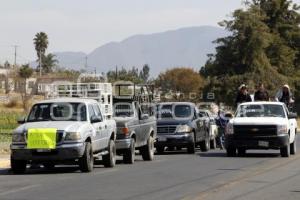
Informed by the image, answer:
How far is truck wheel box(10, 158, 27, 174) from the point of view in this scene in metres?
19.2

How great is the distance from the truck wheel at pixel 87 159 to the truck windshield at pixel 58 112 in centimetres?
95

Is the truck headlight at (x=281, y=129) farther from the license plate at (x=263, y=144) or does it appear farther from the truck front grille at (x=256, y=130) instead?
the license plate at (x=263, y=144)

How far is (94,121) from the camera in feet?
65.1

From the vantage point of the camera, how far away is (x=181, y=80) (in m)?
96.4

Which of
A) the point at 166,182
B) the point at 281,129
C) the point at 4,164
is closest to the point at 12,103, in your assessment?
the point at 281,129

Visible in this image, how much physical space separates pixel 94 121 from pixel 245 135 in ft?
22.7

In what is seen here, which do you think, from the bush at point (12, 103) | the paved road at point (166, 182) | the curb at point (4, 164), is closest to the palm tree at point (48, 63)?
the bush at point (12, 103)

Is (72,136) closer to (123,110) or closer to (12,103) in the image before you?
(123,110)

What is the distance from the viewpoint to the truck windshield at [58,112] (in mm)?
19844

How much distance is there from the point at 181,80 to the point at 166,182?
79.7 metres

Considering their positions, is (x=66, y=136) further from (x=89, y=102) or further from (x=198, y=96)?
(x=198, y=96)

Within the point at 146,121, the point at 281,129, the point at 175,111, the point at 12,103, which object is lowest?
the point at 281,129

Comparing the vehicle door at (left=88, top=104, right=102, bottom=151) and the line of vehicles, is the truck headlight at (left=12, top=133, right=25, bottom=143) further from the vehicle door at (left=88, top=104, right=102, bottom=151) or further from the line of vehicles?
the vehicle door at (left=88, top=104, right=102, bottom=151)

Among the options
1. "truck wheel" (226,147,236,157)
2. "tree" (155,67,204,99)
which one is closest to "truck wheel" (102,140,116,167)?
"truck wheel" (226,147,236,157)
